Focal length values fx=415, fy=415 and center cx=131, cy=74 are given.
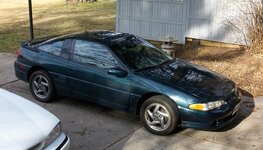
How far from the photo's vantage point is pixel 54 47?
23.8 feet

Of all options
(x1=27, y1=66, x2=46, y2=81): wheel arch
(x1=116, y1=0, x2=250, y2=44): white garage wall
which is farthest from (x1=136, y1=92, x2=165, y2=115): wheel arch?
(x1=116, y1=0, x2=250, y2=44): white garage wall

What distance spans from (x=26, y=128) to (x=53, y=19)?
13279 millimetres

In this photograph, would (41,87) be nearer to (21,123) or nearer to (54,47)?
(54,47)

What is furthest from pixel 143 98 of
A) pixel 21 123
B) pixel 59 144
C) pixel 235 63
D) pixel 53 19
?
pixel 53 19

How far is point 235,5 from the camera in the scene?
10914 mm

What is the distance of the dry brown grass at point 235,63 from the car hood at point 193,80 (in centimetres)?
184

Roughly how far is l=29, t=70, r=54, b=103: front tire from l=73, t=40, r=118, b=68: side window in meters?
0.71

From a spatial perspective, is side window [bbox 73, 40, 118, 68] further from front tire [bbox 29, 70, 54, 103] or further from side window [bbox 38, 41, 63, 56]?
front tire [bbox 29, 70, 54, 103]

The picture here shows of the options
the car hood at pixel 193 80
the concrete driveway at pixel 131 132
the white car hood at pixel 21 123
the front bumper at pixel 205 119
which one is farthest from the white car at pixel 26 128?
the car hood at pixel 193 80

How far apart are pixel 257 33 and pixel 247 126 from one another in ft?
14.8

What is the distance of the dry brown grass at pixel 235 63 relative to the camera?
855 cm

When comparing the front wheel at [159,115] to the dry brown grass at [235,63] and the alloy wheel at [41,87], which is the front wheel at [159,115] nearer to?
the alloy wheel at [41,87]

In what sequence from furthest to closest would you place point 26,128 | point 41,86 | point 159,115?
point 41,86
point 159,115
point 26,128

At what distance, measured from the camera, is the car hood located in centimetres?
593
